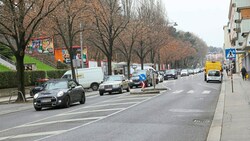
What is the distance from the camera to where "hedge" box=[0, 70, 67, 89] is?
4255 cm

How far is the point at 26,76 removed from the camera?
47.1 meters

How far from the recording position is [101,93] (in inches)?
1308

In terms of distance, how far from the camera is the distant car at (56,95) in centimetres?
2122

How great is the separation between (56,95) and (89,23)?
29636 millimetres

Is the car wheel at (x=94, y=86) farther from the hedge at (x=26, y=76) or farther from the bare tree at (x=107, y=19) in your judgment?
the hedge at (x=26, y=76)

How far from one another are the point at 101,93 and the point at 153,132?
70.8 feet

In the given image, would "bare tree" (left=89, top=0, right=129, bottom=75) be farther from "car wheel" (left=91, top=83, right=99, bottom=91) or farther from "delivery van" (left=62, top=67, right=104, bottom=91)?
"car wheel" (left=91, top=83, right=99, bottom=91)

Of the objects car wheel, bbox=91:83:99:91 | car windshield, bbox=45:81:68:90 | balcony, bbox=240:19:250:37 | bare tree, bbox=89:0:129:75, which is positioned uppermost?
bare tree, bbox=89:0:129:75

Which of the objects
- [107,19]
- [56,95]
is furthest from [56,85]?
[107,19]

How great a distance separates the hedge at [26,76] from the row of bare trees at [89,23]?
10.3 feet

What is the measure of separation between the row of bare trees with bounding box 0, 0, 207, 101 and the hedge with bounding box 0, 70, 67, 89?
3.13 meters

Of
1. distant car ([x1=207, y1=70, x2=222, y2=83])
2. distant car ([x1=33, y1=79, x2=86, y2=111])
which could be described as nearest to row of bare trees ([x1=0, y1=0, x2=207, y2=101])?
distant car ([x1=33, y1=79, x2=86, y2=111])

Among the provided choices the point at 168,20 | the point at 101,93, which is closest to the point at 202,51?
the point at 168,20

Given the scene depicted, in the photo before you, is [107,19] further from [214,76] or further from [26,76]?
[214,76]
